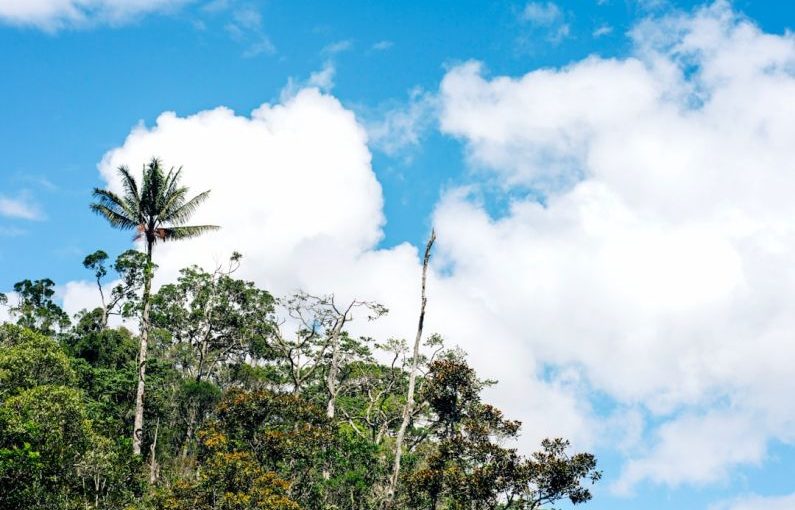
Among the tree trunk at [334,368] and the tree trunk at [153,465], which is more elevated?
the tree trunk at [334,368]

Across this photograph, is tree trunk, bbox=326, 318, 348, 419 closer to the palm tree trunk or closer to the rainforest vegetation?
the rainforest vegetation

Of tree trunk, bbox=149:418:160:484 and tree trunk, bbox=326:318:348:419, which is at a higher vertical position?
tree trunk, bbox=326:318:348:419

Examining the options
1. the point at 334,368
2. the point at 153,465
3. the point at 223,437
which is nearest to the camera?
the point at 223,437

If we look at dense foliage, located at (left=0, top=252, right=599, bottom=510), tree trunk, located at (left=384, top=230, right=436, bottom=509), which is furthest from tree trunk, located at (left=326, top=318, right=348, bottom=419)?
tree trunk, located at (left=384, top=230, right=436, bottom=509)

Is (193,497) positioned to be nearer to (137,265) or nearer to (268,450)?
(268,450)

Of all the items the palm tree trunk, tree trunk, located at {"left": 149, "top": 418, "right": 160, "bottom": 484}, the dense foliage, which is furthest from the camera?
tree trunk, located at {"left": 149, "top": 418, "right": 160, "bottom": 484}

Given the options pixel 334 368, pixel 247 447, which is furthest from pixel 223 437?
pixel 334 368

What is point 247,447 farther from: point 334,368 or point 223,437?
point 334,368

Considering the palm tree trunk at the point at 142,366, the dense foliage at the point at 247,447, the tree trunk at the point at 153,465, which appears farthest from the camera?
the tree trunk at the point at 153,465

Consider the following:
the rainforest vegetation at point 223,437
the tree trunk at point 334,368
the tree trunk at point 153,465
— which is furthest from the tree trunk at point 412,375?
the tree trunk at point 153,465

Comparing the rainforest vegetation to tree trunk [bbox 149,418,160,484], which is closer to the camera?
the rainforest vegetation

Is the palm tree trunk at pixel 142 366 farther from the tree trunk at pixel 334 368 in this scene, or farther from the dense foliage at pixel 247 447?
the tree trunk at pixel 334 368

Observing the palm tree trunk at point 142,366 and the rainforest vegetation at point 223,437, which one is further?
the palm tree trunk at point 142,366

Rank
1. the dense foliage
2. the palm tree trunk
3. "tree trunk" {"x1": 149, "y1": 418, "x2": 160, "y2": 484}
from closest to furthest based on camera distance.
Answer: the dense foliage
the palm tree trunk
"tree trunk" {"x1": 149, "y1": 418, "x2": 160, "y2": 484}
